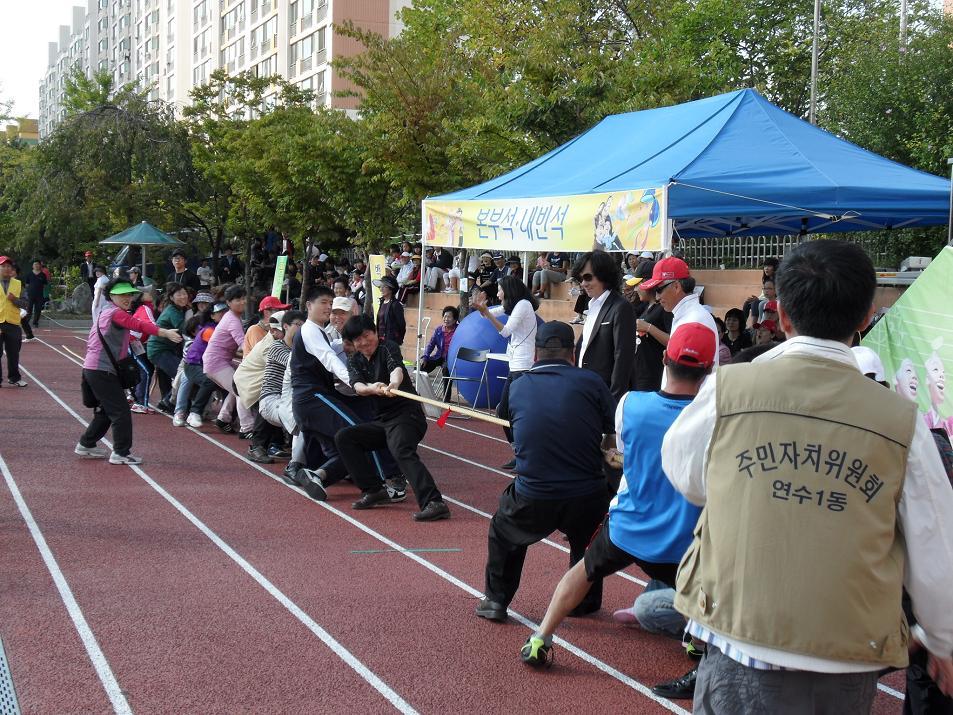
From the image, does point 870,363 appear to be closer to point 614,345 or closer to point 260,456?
point 614,345

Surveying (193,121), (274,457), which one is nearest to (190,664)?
A: (274,457)

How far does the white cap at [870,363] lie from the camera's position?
5523mm

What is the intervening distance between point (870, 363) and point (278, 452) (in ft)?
23.0

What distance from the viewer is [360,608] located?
600 cm

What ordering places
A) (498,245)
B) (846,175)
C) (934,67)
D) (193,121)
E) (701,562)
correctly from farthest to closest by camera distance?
(193,121)
(934,67)
(498,245)
(846,175)
(701,562)

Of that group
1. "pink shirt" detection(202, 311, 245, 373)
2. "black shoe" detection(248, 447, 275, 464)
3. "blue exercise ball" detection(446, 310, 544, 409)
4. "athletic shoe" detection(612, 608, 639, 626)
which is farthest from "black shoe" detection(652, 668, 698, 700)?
"blue exercise ball" detection(446, 310, 544, 409)

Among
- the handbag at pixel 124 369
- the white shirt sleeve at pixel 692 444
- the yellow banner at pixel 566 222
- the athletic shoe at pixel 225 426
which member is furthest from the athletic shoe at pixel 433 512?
the white shirt sleeve at pixel 692 444

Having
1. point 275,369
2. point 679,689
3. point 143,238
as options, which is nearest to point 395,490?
point 275,369

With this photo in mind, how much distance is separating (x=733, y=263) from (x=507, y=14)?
1449 cm

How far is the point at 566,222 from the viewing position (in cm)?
936

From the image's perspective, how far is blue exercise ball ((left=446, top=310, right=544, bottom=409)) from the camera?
14.0 metres

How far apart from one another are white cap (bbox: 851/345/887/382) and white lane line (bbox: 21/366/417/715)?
297cm

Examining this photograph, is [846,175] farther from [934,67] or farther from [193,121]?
[193,121]

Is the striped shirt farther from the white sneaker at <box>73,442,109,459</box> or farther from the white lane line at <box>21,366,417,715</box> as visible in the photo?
the white sneaker at <box>73,442,109,459</box>
